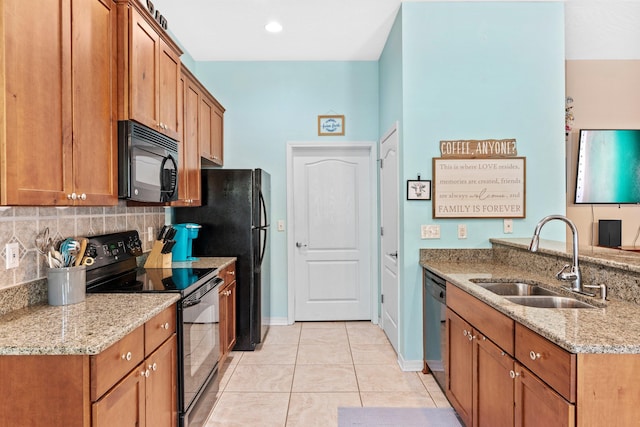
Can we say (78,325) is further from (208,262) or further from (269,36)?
(269,36)

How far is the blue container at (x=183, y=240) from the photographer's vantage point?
3064mm

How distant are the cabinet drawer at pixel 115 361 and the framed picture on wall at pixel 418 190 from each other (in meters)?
2.13

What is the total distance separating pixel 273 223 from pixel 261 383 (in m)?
1.77

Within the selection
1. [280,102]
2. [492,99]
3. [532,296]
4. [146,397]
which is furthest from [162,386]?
[280,102]

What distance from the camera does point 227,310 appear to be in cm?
308

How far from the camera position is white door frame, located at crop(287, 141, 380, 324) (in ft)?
13.5

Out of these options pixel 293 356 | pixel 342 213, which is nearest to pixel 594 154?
pixel 342 213

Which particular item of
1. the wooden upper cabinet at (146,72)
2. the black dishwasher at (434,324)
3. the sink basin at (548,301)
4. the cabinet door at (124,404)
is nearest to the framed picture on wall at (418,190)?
the black dishwasher at (434,324)

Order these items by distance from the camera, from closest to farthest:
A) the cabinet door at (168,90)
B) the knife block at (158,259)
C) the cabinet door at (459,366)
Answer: the cabinet door at (459,366), the cabinet door at (168,90), the knife block at (158,259)

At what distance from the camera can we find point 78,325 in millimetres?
1417

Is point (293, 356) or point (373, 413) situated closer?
point (373, 413)

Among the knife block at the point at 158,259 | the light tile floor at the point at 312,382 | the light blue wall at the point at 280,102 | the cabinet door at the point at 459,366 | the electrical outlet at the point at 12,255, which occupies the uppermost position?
the light blue wall at the point at 280,102

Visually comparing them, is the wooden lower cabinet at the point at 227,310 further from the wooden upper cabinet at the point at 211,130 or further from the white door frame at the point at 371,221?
the wooden upper cabinet at the point at 211,130

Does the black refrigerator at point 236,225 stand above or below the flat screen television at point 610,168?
below
